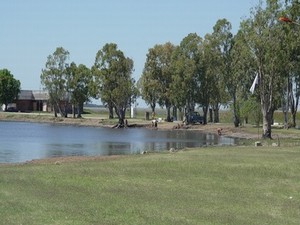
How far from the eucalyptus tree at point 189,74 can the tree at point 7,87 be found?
5521cm

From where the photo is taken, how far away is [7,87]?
453ft

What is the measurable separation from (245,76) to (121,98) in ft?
119

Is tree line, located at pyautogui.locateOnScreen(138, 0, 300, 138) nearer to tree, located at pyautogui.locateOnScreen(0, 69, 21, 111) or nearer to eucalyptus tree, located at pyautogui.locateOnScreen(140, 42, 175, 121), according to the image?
eucalyptus tree, located at pyautogui.locateOnScreen(140, 42, 175, 121)

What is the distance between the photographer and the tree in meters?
138

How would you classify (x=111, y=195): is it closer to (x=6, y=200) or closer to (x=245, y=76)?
(x=6, y=200)

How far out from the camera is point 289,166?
21719mm

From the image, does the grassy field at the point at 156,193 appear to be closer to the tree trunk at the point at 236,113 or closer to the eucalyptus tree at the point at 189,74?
the tree trunk at the point at 236,113

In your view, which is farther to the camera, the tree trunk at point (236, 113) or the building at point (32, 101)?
the building at point (32, 101)

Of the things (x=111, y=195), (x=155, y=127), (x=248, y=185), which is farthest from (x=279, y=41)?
(x=155, y=127)

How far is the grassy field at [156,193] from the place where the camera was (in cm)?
1277

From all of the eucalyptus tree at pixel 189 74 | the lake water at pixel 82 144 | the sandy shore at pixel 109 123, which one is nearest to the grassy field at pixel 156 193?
the lake water at pixel 82 144

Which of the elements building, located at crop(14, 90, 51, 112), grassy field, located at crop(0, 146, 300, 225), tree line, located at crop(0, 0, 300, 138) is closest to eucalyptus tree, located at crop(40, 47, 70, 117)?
tree line, located at crop(0, 0, 300, 138)

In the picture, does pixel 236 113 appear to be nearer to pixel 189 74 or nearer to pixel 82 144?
pixel 189 74

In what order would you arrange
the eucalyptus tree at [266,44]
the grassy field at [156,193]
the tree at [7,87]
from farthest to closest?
the tree at [7,87]
the eucalyptus tree at [266,44]
the grassy field at [156,193]
